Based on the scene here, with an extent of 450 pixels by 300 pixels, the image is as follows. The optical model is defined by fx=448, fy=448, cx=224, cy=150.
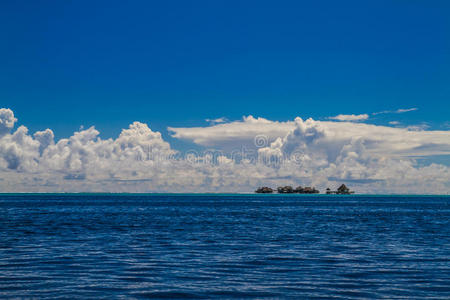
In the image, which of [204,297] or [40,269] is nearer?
[204,297]

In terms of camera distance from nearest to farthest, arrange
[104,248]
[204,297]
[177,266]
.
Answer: [204,297] → [177,266] → [104,248]

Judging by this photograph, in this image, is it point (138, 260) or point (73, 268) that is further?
point (138, 260)

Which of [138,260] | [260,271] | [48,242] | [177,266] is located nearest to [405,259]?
[260,271]

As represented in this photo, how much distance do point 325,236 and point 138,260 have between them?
23.9 metres

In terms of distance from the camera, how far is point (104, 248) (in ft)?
119

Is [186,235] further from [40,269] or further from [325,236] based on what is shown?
[40,269]

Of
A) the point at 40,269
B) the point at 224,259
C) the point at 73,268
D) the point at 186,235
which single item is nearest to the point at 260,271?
the point at 224,259

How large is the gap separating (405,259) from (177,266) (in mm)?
15836

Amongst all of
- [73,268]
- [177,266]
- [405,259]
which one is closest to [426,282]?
[405,259]

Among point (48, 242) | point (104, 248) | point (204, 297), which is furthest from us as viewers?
point (48, 242)

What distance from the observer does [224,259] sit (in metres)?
30.5

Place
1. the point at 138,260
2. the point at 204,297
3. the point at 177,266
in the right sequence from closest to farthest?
the point at 204,297 < the point at 177,266 < the point at 138,260

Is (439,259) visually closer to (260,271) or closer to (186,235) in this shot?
(260,271)

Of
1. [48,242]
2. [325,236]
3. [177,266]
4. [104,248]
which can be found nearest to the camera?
[177,266]
